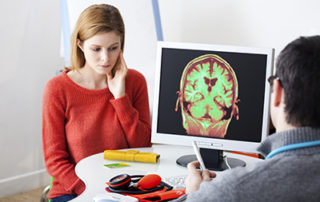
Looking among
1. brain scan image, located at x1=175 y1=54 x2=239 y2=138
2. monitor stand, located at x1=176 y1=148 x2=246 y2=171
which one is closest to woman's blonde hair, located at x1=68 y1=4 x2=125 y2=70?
brain scan image, located at x1=175 y1=54 x2=239 y2=138

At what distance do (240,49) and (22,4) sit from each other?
211 cm

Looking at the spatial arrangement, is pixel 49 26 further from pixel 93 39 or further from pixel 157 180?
pixel 157 180

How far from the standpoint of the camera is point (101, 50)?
1926 mm

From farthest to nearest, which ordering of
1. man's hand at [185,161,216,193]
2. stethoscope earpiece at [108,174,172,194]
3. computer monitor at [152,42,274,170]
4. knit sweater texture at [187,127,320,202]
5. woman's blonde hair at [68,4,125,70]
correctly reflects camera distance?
woman's blonde hair at [68,4,125,70] → computer monitor at [152,42,274,170] → stethoscope earpiece at [108,174,172,194] → man's hand at [185,161,216,193] → knit sweater texture at [187,127,320,202]

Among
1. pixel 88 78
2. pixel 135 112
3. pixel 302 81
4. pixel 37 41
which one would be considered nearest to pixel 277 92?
pixel 302 81

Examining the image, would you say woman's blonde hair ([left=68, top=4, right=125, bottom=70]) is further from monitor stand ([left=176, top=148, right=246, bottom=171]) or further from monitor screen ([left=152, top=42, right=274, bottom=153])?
monitor stand ([left=176, top=148, right=246, bottom=171])

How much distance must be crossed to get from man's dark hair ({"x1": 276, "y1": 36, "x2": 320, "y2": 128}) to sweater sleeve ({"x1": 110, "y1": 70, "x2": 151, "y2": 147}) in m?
1.12

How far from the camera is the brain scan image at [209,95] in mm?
1591

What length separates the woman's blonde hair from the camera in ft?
6.23

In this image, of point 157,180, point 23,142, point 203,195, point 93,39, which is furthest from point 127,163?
point 23,142

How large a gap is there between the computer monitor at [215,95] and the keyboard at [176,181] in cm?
21

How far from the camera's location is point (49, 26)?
3.36 metres

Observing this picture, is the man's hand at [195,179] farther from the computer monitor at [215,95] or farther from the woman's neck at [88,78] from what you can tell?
the woman's neck at [88,78]

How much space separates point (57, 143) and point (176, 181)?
64cm
